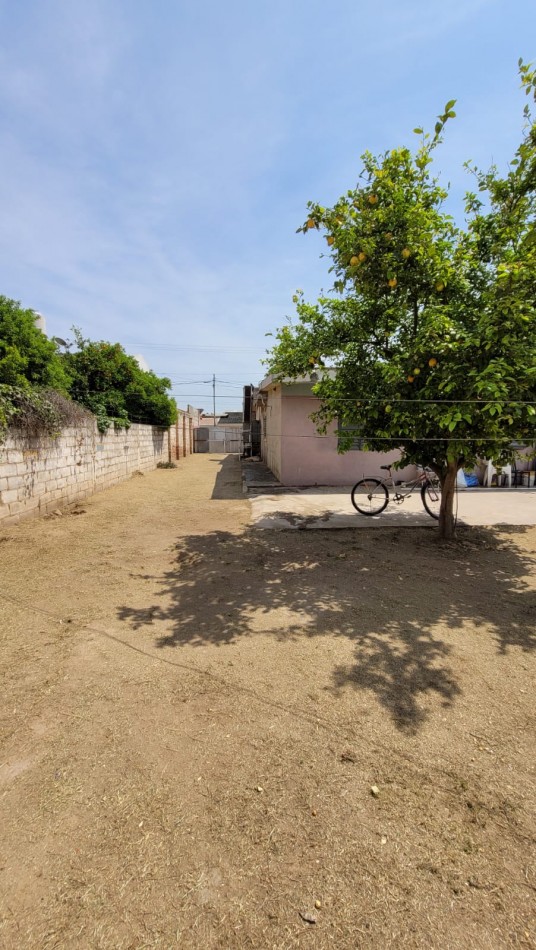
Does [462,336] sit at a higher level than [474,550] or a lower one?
higher

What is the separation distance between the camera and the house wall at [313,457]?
10.7 m

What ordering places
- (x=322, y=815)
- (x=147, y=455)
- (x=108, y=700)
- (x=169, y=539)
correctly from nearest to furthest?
(x=322, y=815) < (x=108, y=700) < (x=169, y=539) < (x=147, y=455)

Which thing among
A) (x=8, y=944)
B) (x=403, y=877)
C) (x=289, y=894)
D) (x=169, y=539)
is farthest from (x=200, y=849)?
(x=169, y=539)

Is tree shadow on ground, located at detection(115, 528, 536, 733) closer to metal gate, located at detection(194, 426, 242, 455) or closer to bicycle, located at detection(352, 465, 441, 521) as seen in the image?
bicycle, located at detection(352, 465, 441, 521)

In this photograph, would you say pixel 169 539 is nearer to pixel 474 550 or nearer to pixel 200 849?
pixel 474 550

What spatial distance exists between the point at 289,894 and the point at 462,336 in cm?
458

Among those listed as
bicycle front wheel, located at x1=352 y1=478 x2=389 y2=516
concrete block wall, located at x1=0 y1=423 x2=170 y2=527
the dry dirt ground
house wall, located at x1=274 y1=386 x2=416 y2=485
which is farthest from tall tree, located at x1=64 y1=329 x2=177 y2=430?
the dry dirt ground

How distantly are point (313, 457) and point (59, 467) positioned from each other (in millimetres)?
6005

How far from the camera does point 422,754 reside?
2.07 meters

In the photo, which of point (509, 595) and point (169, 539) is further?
point (169, 539)

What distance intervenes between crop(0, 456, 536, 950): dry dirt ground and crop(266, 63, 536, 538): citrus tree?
1.89 meters

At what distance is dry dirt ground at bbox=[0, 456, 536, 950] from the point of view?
4.59 feet

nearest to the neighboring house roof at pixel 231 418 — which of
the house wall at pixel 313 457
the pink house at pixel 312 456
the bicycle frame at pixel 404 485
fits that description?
the pink house at pixel 312 456

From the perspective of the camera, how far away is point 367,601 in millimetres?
3943
